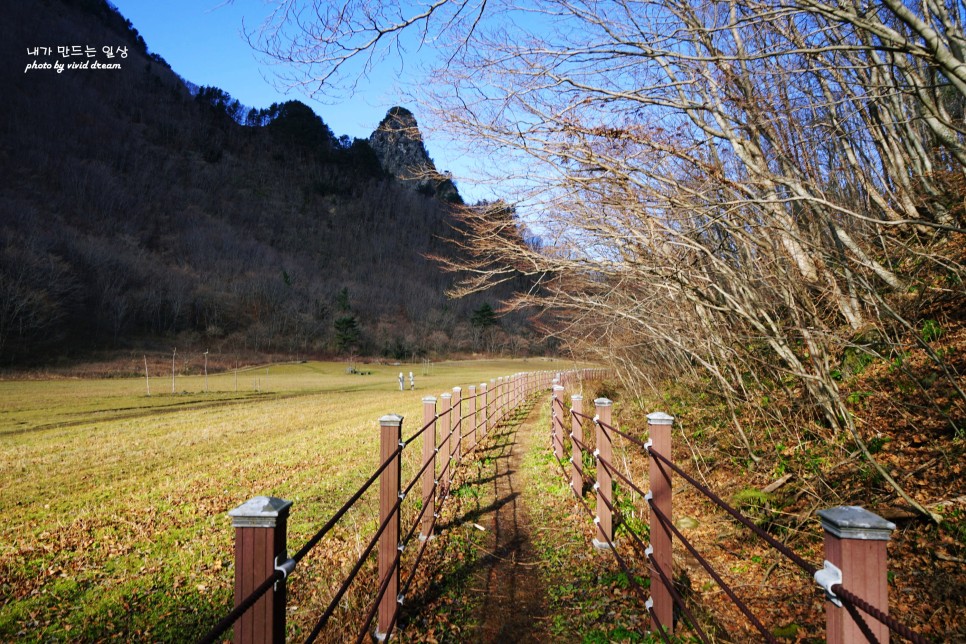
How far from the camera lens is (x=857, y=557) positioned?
4.77 ft

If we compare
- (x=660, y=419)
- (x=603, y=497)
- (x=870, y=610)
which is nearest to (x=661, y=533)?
(x=660, y=419)

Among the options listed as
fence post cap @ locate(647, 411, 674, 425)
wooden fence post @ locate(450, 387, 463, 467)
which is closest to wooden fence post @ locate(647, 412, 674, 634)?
fence post cap @ locate(647, 411, 674, 425)

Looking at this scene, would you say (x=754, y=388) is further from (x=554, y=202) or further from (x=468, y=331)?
(x=468, y=331)

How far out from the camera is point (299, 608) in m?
4.09

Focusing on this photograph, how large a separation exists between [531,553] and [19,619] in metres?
4.40

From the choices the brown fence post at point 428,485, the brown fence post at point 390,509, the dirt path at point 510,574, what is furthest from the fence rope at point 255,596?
the brown fence post at point 428,485

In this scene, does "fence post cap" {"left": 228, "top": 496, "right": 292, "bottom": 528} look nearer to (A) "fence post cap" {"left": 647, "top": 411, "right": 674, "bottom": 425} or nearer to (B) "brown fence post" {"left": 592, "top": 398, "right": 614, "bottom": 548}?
(A) "fence post cap" {"left": 647, "top": 411, "right": 674, "bottom": 425}

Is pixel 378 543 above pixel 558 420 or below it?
below

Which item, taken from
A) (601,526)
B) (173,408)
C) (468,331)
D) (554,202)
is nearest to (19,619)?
(601,526)

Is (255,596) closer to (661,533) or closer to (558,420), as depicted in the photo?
(661,533)

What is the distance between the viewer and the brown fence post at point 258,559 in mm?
1557

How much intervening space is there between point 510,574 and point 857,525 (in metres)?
3.46

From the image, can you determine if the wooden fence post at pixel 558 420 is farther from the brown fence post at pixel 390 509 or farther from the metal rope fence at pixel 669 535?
the brown fence post at pixel 390 509

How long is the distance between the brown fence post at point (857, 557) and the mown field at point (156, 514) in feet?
10.3
